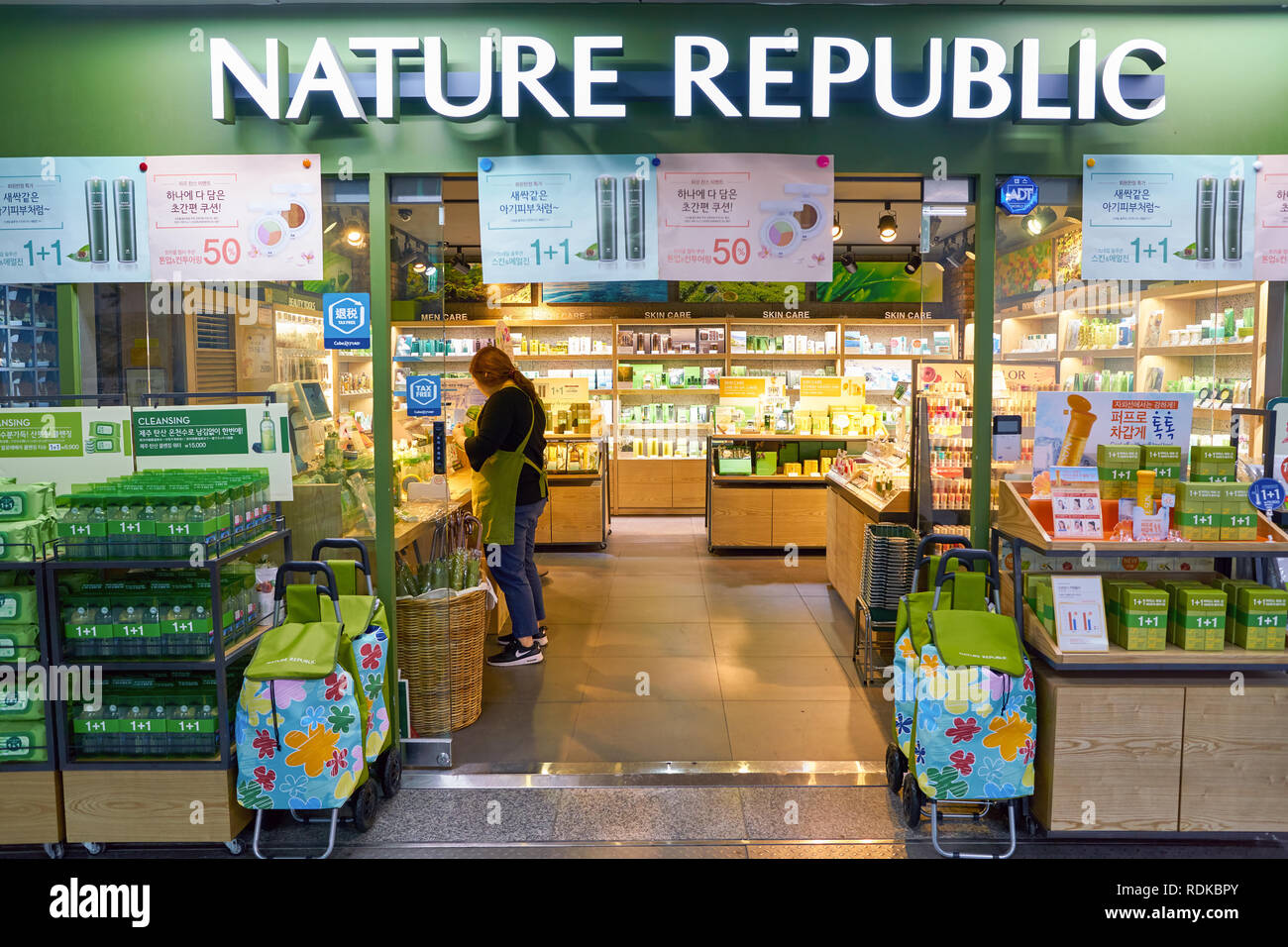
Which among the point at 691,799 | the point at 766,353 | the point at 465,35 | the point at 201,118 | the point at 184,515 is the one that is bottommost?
the point at 691,799

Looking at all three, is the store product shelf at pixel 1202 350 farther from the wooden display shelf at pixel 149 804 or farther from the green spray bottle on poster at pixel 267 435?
the wooden display shelf at pixel 149 804

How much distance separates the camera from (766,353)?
11133 mm

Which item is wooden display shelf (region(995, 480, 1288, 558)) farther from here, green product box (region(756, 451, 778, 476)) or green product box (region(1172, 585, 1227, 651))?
green product box (region(756, 451, 778, 476))

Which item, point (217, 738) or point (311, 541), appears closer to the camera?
point (217, 738)

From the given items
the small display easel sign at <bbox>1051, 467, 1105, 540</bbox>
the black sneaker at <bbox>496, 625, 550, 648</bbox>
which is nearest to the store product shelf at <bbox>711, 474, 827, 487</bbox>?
the black sneaker at <bbox>496, 625, 550, 648</bbox>

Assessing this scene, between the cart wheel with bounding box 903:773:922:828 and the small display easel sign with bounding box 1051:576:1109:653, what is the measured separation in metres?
0.77

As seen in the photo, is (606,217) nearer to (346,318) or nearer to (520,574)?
(346,318)

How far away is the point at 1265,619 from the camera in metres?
3.32

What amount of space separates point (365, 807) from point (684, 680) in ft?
7.01

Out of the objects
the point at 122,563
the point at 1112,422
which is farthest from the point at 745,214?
the point at 122,563

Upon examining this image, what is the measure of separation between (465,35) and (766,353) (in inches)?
305

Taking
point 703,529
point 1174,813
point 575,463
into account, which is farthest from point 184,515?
point 703,529

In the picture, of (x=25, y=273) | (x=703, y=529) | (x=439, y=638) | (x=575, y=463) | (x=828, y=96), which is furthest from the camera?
(x=703, y=529)

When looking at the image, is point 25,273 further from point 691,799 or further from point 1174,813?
point 1174,813
